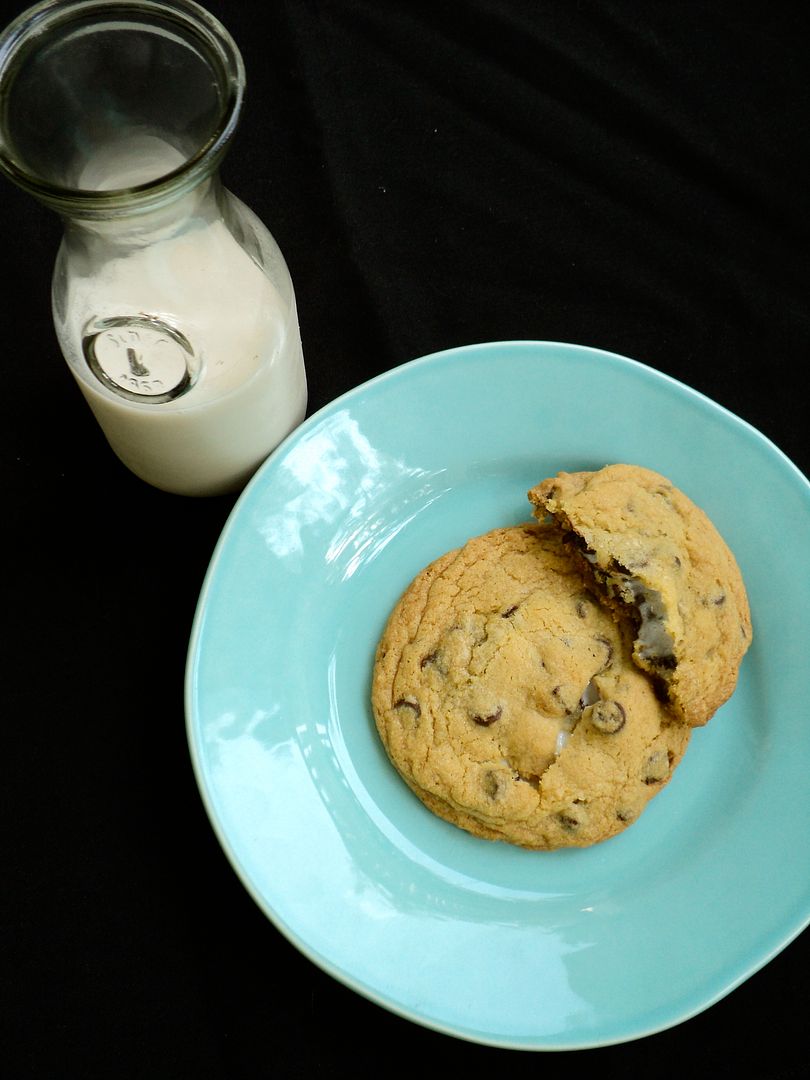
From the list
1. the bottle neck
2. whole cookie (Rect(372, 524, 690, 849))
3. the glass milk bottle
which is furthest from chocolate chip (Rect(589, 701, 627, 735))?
the bottle neck

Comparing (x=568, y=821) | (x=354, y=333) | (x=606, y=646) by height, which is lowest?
(x=568, y=821)

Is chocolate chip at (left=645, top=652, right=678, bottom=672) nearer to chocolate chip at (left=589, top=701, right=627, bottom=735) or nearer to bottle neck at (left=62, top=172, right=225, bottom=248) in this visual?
chocolate chip at (left=589, top=701, right=627, bottom=735)

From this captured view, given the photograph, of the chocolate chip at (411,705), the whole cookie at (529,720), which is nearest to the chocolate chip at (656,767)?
the whole cookie at (529,720)

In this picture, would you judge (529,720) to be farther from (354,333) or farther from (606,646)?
(354,333)

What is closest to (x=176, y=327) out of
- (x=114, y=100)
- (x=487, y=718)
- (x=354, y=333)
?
(x=114, y=100)

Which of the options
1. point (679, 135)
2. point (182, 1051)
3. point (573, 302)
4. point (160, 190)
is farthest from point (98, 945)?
point (679, 135)

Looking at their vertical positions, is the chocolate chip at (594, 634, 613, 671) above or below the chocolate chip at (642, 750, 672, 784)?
above
